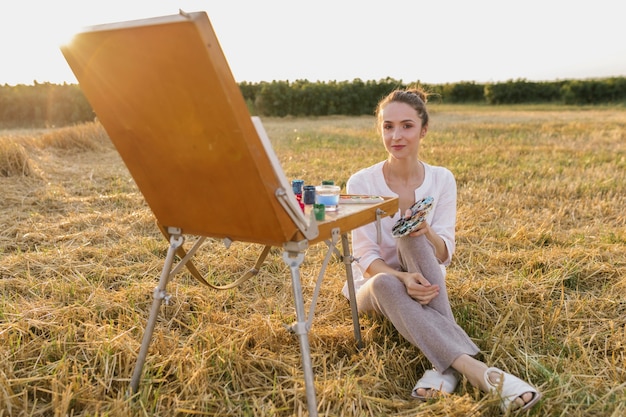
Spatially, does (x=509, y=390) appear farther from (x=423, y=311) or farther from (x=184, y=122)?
(x=184, y=122)

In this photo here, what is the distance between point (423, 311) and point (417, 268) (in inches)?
9.2

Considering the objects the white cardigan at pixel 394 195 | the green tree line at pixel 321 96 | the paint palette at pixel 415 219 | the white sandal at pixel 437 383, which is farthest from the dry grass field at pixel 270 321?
the green tree line at pixel 321 96

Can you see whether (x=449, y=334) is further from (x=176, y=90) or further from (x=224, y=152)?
(x=176, y=90)

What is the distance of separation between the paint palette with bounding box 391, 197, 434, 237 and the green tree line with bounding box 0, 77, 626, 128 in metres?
11.2

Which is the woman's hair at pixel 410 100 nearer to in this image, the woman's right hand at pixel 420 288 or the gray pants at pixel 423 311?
the gray pants at pixel 423 311

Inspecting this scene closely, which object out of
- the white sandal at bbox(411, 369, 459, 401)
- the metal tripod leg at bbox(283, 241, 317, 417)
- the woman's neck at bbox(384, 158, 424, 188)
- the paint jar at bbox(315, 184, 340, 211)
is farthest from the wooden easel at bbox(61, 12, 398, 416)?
the woman's neck at bbox(384, 158, 424, 188)

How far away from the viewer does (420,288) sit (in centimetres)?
263

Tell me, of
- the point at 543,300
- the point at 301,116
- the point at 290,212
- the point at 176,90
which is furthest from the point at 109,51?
the point at 301,116

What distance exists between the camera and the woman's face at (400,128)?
3.08 meters

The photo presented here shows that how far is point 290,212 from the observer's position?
1.82 metres

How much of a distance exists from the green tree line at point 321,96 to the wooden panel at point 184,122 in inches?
470

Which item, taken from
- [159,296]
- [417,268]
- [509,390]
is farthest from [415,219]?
[159,296]

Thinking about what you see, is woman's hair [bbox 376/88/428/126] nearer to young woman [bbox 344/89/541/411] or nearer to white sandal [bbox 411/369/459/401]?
young woman [bbox 344/89/541/411]

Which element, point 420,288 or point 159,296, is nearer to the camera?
point 159,296
